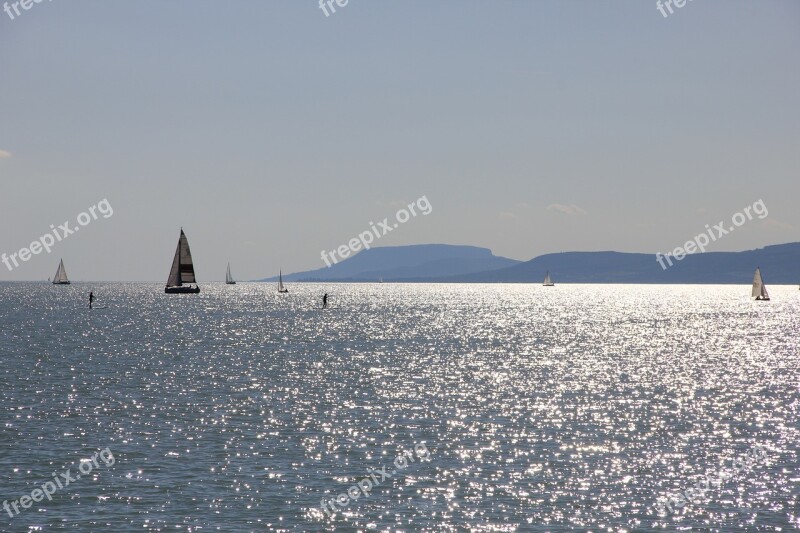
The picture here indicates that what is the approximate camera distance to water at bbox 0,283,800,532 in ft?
88.7

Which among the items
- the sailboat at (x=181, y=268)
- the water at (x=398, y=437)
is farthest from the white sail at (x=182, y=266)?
the water at (x=398, y=437)

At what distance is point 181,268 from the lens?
594ft

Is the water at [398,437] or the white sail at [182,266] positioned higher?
the white sail at [182,266]

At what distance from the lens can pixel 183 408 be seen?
47.0m

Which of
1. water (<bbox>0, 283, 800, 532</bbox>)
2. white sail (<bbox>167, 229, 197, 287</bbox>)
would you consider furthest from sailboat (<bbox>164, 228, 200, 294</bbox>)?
water (<bbox>0, 283, 800, 532</bbox>)

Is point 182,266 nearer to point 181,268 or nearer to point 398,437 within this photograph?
point 181,268

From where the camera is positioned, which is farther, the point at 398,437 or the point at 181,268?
the point at 181,268

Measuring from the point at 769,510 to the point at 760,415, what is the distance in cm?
2039

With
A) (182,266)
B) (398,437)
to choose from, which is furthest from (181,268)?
(398,437)

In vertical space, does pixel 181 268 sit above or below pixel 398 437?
above

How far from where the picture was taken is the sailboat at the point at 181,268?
17000cm

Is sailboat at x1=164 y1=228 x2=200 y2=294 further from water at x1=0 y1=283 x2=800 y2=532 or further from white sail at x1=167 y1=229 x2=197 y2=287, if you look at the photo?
water at x1=0 y1=283 x2=800 y2=532

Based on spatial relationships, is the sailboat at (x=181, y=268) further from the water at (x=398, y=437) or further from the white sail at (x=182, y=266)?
the water at (x=398, y=437)

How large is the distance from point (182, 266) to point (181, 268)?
1.41 meters
